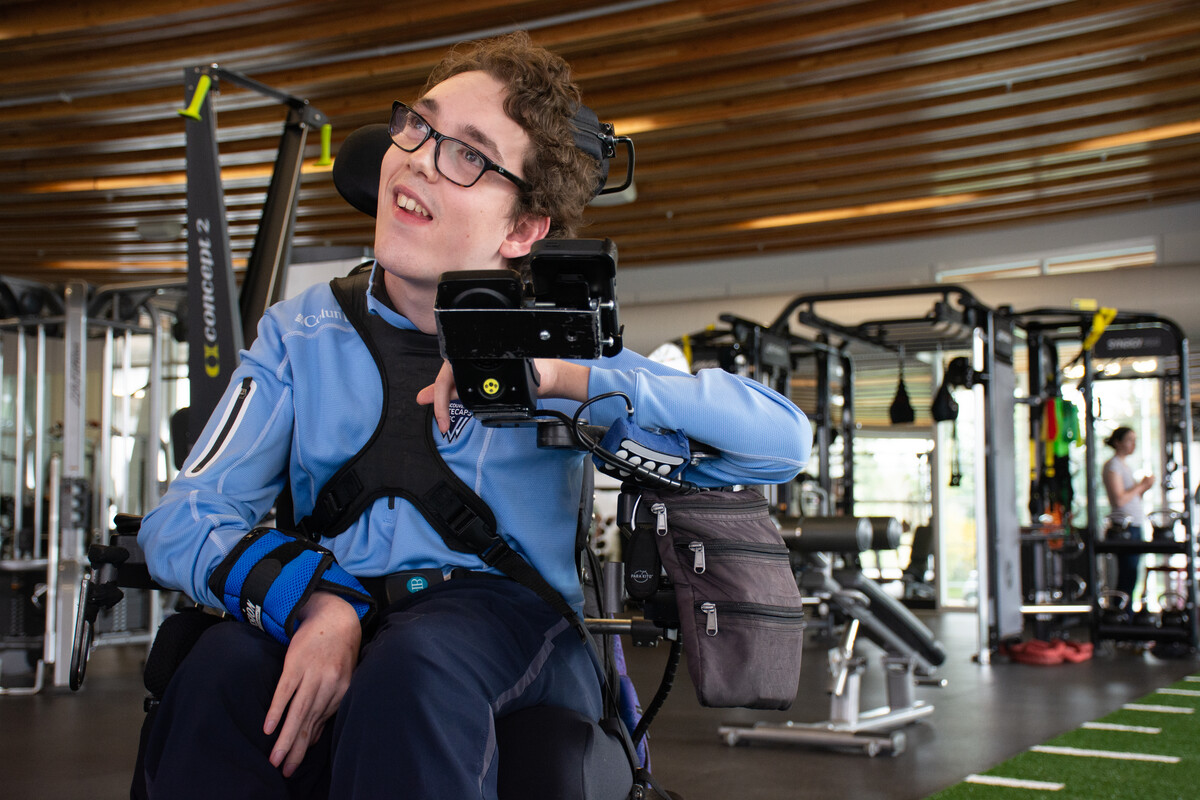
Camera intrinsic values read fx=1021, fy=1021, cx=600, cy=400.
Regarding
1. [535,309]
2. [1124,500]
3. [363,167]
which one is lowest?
[1124,500]

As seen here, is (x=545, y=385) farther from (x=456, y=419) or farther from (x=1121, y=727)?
(x=1121, y=727)

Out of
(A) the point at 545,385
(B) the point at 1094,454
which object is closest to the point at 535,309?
(A) the point at 545,385

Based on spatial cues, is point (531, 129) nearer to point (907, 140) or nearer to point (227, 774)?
point (227, 774)

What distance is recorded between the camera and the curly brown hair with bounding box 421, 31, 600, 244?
1.25 m

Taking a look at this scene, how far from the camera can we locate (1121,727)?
4168 mm

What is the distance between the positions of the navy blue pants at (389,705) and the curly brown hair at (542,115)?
49 centimetres

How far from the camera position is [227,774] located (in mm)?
920

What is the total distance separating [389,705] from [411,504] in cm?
34

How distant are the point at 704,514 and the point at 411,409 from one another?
1.20 feet

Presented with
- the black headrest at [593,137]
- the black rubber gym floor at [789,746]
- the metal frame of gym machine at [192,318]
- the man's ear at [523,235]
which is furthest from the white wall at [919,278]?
the man's ear at [523,235]

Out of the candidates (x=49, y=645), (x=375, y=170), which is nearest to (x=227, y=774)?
(x=375, y=170)

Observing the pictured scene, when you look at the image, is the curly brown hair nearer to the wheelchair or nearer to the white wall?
the wheelchair

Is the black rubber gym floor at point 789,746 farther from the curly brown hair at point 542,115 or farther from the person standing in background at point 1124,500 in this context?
the curly brown hair at point 542,115

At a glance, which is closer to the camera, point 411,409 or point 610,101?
point 411,409
